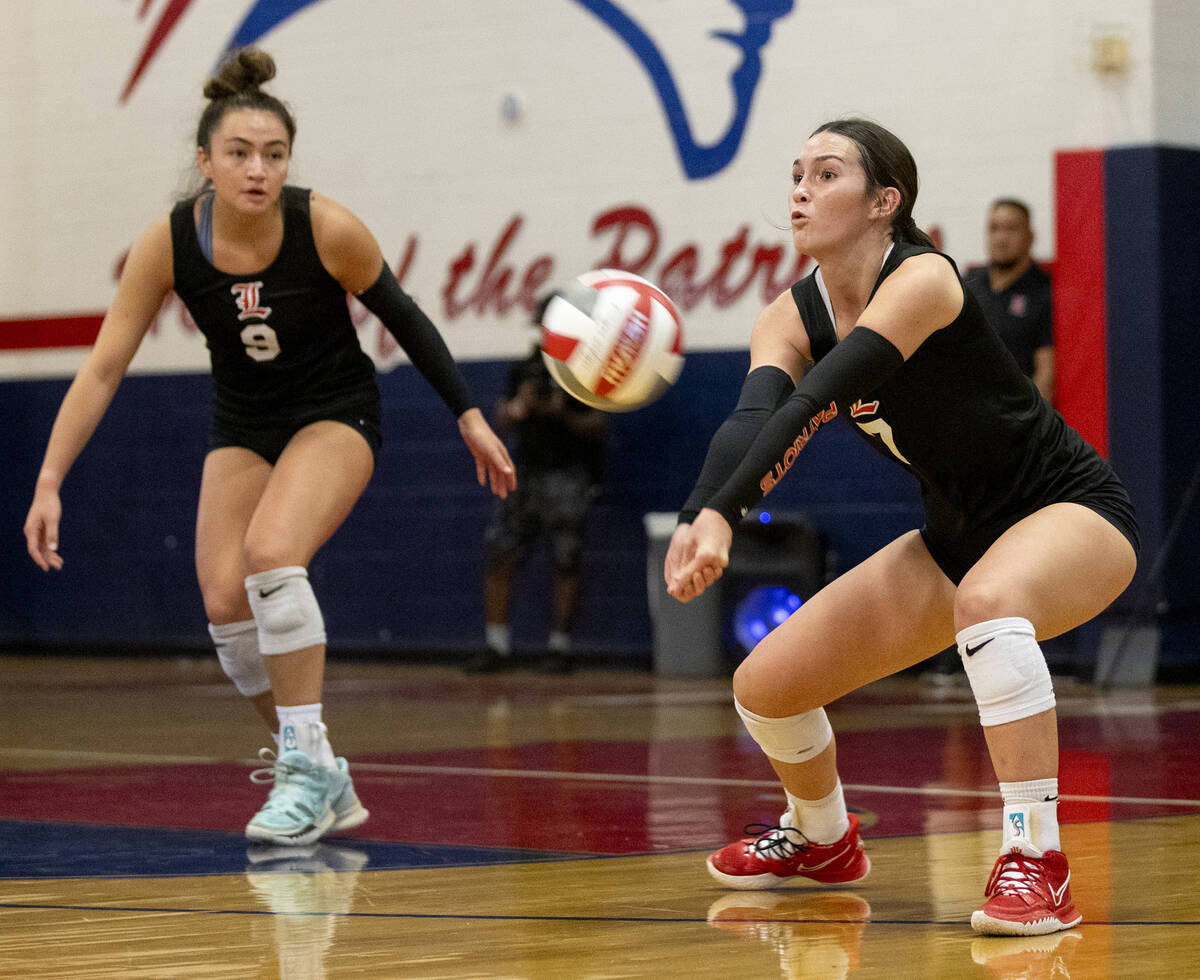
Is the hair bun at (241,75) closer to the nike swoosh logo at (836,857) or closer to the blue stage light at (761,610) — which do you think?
the nike swoosh logo at (836,857)

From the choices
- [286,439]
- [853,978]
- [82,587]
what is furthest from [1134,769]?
[82,587]

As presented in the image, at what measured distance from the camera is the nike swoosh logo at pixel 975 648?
3.65 meters

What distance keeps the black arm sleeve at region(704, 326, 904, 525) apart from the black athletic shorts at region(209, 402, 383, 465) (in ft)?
5.92

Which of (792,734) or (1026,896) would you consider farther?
(792,734)

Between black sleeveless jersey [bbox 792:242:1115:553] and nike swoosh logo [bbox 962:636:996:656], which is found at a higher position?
black sleeveless jersey [bbox 792:242:1115:553]

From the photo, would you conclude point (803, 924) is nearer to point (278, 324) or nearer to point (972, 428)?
point (972, 428)

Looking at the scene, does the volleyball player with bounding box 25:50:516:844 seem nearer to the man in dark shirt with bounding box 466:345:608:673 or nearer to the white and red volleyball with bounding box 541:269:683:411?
the white and red volleyball with bounding box 541:269:683:411

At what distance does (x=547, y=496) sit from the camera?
11.2 meters

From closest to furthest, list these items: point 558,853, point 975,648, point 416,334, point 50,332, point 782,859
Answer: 1. point 975,648
2. point 782,859
3. point 558,853
4. point 416,334
5. point 50,332

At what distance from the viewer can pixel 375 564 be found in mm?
12430

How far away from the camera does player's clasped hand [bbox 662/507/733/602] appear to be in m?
3.35

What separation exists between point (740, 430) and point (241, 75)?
2.01 metres

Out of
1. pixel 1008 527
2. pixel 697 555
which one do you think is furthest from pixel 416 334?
pixel 697 555

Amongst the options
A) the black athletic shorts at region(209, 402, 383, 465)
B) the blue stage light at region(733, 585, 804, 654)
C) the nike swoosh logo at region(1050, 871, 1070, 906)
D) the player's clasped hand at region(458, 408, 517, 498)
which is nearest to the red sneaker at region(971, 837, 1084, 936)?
the nike swoosh logo at region(1050, 871, 1070, 906)
